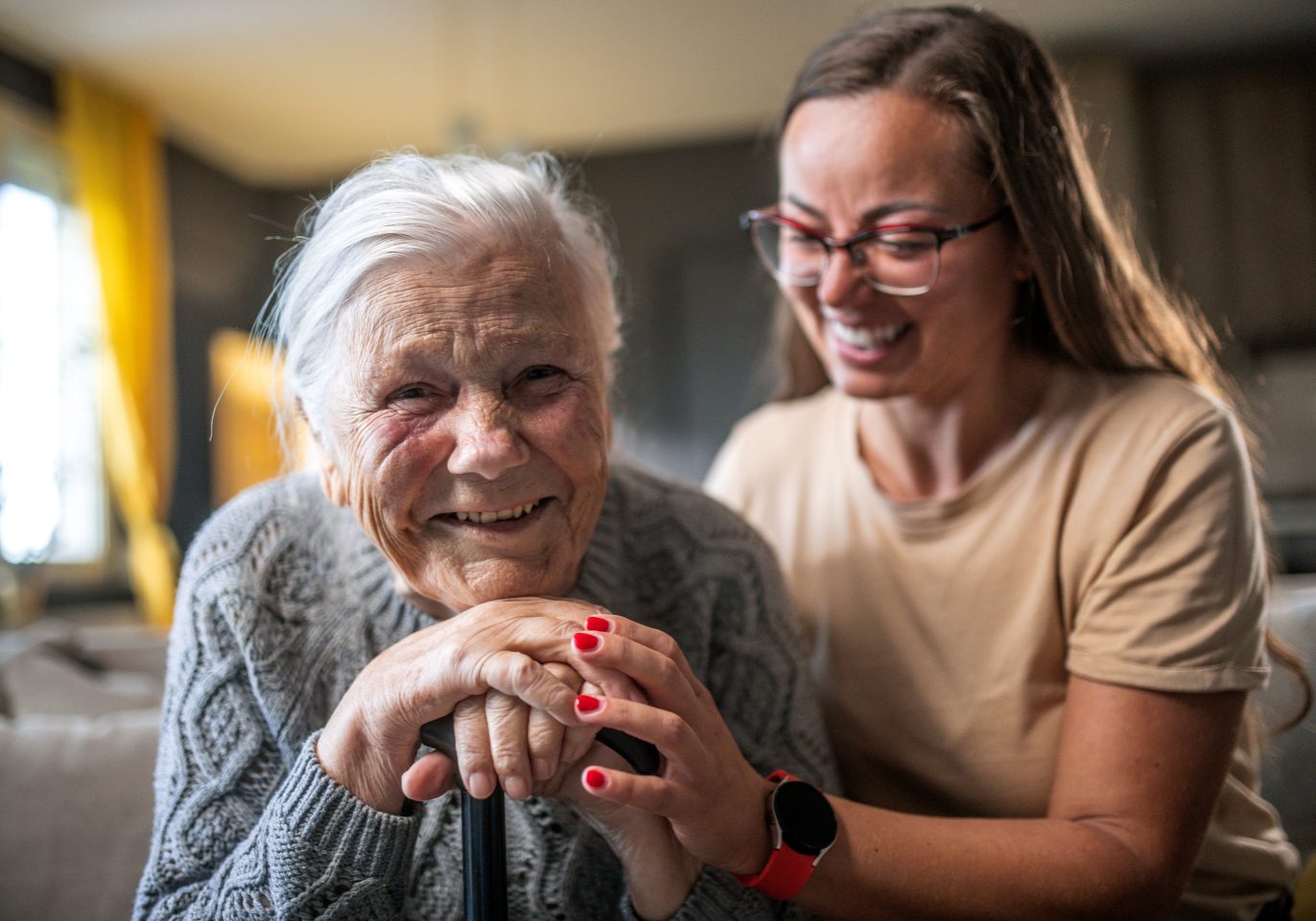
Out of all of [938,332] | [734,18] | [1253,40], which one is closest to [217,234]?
[734,18]

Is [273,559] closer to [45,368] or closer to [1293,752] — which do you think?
[1293,752]

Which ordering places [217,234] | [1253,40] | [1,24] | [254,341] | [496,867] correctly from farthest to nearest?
[217,234] → [1253,40] → [1,24] → [254,341] → [496,867]

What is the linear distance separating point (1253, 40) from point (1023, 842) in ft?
20.2

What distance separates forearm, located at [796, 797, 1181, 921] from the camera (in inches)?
43.9

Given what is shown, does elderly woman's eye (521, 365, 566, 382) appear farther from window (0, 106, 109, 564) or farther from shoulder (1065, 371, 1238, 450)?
window (0, 106, 109, 564)

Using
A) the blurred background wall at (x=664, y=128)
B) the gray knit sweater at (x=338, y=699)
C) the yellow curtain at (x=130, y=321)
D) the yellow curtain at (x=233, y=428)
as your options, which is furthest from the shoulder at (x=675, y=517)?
the yellow curtain at (x=233, y=428)

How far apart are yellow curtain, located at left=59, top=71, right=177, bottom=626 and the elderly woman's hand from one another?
5.42 meters

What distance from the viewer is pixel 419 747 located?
3.27 ft

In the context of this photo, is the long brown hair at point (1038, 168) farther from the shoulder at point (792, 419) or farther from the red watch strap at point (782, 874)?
the red watch strap at point (782, 874)

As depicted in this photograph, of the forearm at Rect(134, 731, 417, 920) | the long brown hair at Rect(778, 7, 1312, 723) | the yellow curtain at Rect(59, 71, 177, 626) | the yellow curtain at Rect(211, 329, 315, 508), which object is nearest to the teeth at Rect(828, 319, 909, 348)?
the long brown hair at Rect(778, 7, 1312, 723)

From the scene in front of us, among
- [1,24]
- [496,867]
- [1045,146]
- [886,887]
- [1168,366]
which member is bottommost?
[886,887]

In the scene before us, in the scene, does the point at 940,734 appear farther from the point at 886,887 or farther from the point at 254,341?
the point at 254,341

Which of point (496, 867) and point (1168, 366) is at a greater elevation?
point (1168, 366)

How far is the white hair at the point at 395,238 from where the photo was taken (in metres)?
1.06
